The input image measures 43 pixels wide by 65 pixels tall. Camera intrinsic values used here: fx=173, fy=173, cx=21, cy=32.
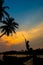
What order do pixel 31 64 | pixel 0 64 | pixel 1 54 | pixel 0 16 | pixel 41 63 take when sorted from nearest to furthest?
pixel 31 64, pixel 41 63, pixel 0 64, pixel 1 54, pixel 0 16

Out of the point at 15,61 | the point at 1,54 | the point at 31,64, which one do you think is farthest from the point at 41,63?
the point at 1,54

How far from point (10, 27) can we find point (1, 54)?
13.7m

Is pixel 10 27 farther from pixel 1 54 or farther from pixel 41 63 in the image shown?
pixel 41 63

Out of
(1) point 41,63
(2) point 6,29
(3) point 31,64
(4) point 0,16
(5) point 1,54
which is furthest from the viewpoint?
(2) point 6,29

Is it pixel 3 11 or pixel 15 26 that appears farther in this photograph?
pixel 15 26

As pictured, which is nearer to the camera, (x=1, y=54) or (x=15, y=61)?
(x=15, y=61)

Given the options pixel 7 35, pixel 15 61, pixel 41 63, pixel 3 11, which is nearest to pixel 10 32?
pixel 7 35

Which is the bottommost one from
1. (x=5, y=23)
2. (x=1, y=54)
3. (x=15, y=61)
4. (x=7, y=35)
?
(x=15, y=61)

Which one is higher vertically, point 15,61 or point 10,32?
point 10,32

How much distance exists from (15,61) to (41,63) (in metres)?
13.5

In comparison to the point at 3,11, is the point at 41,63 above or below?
below

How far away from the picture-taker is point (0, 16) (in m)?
45.7

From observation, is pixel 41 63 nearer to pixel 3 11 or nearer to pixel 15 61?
pixel 15 61

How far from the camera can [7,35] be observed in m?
53.4
